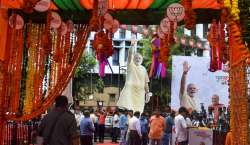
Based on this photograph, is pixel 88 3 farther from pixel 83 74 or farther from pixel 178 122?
pixel 83 74

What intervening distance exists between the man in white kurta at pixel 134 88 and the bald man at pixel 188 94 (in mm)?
5274

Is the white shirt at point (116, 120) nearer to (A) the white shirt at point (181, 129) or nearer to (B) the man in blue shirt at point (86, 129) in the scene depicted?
(B) the man in blue shirt at point (86, 129)

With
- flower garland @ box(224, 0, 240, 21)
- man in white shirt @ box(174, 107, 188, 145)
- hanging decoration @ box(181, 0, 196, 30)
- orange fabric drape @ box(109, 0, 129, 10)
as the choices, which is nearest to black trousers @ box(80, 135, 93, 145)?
man in white shirt @ box(174, 107, 188, 145)

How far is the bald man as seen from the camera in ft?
53.9

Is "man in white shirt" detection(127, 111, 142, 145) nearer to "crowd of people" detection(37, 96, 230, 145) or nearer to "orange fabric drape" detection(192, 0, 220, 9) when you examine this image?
"crowd of people" detection(37, 96, 230, 145)

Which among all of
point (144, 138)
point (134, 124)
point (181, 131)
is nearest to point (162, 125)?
point (134, 124)

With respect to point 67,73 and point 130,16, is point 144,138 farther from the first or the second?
point 130,16

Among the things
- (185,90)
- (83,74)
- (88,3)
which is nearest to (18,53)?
(88,3)

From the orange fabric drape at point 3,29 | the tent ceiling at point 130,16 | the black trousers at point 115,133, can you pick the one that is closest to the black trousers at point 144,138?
the black trousers at point 115,133

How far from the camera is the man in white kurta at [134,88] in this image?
21.8m

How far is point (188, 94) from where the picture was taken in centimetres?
1652

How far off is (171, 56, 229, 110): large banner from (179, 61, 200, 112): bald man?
0.08 metres

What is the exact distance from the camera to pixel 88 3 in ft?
27.9

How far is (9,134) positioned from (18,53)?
59.5 inches
